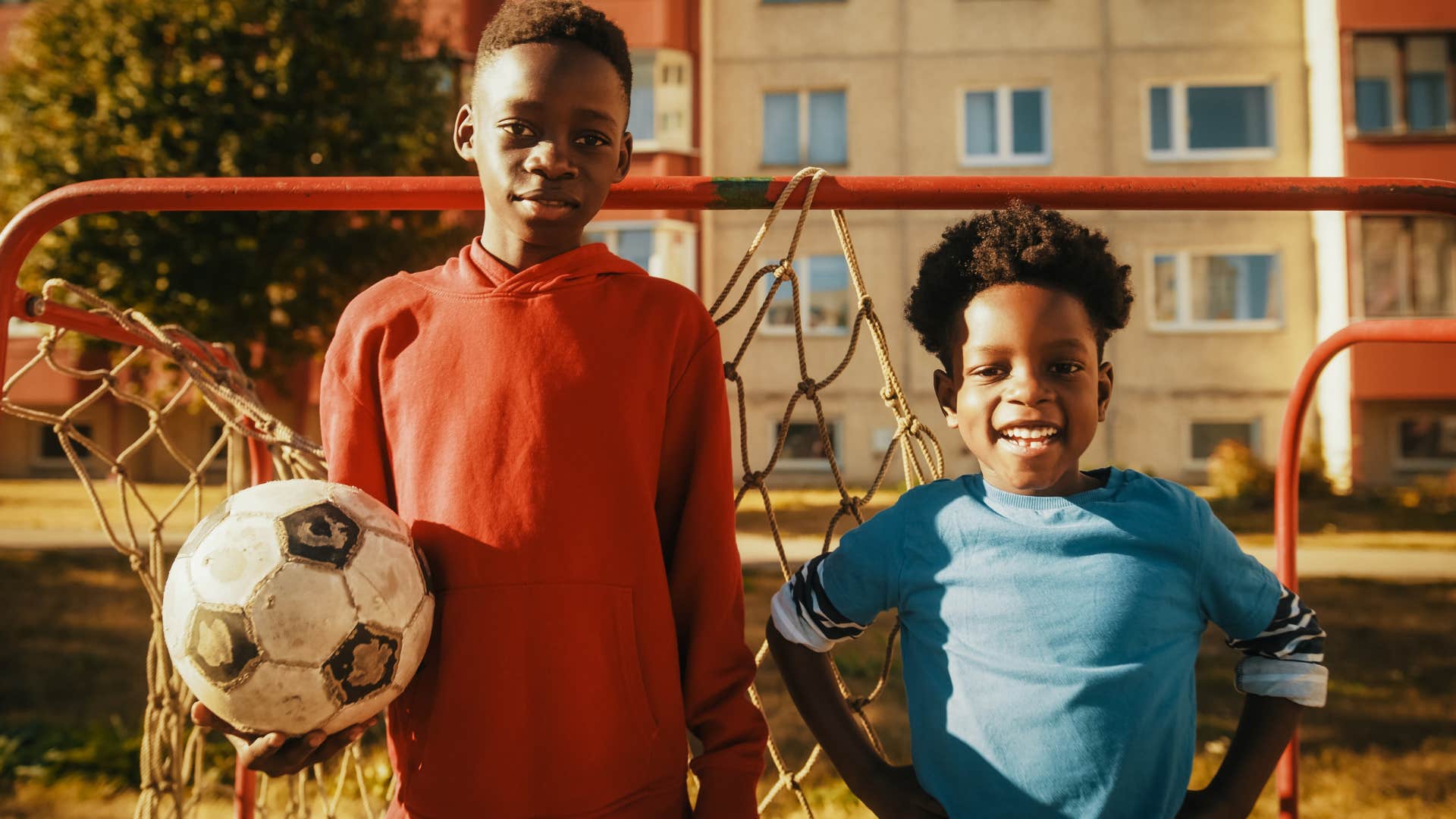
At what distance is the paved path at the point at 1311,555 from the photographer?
7.78m

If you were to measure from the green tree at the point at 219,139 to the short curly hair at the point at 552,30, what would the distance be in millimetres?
7375

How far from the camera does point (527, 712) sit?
1449mm

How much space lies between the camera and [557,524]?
4.85ft

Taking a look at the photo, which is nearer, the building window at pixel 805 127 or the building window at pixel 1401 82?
the building window at pixel 1401 82

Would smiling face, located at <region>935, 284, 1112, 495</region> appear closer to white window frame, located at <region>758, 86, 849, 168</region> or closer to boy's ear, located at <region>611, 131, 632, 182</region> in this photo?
boy's ear, located at <region>611, 131, 632, 182</region>

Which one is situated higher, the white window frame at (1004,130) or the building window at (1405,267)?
the white window frame at (1004,130)

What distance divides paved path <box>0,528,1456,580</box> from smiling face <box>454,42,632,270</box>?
612 centimetres

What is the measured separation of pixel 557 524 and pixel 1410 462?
14.4m

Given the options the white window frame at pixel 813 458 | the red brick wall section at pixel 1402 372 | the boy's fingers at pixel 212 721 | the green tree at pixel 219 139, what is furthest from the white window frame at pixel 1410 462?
the boy's fingers at pixel 212 721

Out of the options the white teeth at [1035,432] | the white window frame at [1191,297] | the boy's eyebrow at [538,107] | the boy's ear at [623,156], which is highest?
the white window frame at [1191,297]

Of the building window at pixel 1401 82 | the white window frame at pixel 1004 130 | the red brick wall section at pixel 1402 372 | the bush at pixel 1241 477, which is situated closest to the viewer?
the bush at pixel 1241 477

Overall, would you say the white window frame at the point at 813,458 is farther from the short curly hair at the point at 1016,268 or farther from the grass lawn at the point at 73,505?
the short curly hair at the point at 1016,268

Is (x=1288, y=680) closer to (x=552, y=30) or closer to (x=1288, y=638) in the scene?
(x=1288, y=638)

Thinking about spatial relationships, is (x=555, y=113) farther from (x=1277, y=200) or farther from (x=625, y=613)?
(x=1277, y=200)
